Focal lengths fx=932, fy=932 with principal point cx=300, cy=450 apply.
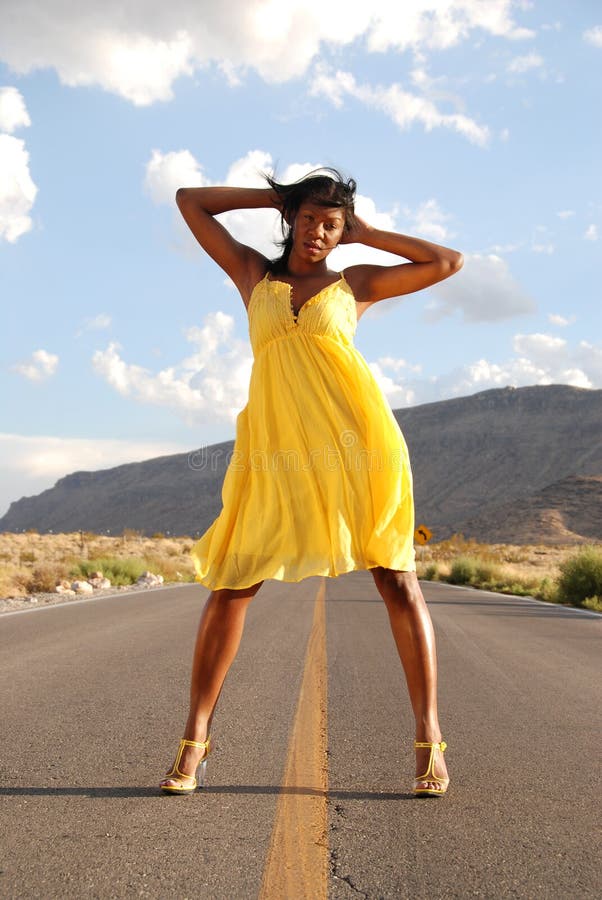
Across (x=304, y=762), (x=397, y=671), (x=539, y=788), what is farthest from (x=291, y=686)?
(x=539, y=788)

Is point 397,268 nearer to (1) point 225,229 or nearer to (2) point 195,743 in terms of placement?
(1) point 225,229

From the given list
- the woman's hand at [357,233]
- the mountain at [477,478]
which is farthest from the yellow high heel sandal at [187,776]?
the mountain at [477,478]

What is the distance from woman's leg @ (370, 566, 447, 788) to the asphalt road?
27cm

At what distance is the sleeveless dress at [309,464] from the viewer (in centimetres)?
359

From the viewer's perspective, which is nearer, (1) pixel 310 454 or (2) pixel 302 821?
(2) pixel 302 821

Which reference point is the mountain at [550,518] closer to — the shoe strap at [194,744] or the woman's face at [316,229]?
the woman's face at [316,229]

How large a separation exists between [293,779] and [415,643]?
711 millimetres

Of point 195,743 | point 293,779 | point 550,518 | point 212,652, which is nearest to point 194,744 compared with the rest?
point 195,743

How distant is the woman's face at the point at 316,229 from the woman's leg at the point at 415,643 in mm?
1376

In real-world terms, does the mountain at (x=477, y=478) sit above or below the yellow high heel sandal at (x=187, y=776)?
above

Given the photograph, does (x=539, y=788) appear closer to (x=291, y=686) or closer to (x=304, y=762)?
(x=304, y=762)

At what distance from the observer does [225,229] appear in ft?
13.8

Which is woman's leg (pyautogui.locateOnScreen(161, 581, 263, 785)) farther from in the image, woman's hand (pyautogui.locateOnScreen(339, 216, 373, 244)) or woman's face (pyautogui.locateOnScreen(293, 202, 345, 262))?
woman's hand (pyautogui.locateOnScreen(339, 216, 373, 244))

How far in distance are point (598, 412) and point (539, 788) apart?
107080mm
